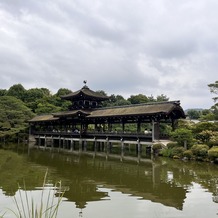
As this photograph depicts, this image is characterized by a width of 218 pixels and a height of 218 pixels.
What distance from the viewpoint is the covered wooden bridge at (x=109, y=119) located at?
98.8 feet

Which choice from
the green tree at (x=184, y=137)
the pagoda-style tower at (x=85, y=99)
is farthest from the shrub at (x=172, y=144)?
the pagoda-style tower at (x=85, y=99)

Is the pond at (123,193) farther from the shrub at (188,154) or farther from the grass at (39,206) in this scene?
the shrub at (188,154)

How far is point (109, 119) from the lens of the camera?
122 feet

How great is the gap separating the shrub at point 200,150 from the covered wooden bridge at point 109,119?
17.6 feet

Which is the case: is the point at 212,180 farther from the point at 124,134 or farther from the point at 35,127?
the point at 35,127

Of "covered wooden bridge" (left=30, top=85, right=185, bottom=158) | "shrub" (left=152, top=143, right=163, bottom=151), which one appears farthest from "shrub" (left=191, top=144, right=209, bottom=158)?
"covered wooden bridge" (left=30, top=85, right=185, bottom=158)

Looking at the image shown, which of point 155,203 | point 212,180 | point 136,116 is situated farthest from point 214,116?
point 155,203

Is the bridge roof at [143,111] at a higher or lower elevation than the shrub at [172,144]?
higher

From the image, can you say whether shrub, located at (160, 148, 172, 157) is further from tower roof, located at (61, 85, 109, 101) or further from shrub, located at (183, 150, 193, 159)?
tower roof, located at (61, 85, 109, 101)

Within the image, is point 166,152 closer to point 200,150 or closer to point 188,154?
point 188,154

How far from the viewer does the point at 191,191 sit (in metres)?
12.4

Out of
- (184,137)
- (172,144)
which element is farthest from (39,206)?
(172,144)

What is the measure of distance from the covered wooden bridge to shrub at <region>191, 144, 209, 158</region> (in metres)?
5.38

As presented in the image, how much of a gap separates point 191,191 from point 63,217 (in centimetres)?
635
